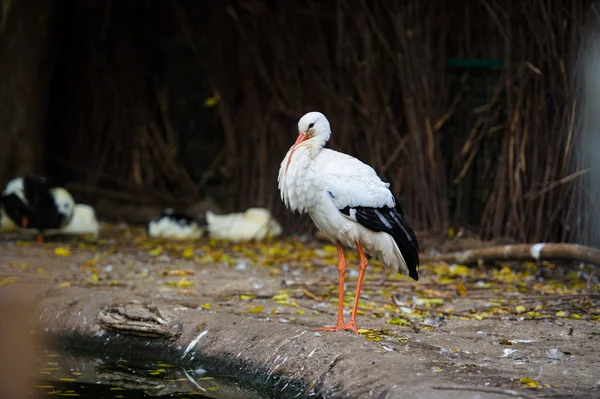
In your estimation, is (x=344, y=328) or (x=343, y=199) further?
(x=343, y=199)

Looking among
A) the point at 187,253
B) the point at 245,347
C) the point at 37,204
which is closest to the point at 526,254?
the point at 245,347

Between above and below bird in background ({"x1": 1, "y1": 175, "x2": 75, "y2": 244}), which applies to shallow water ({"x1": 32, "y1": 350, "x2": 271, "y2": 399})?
below

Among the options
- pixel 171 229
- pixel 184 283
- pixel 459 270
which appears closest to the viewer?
pixel 184 283

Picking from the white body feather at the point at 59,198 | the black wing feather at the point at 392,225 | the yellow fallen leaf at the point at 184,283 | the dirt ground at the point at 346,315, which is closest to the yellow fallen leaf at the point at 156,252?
the dirt ground at the point at 346,315

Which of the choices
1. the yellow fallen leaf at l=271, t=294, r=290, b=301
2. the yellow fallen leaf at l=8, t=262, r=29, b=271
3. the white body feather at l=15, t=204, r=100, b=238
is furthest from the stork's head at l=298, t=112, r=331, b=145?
the white body feather at l=15, t=204, r=100, b=238

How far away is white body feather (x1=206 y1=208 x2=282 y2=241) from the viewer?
9.80 metres

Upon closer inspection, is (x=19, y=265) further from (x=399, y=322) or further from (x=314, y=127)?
(x=399, y=322)

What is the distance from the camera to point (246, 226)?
985 cm

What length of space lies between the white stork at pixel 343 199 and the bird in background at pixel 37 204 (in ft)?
14.4

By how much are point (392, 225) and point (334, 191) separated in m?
0.39

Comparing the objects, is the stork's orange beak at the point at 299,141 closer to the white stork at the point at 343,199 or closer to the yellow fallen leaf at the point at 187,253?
the white stork at the point at 343,199

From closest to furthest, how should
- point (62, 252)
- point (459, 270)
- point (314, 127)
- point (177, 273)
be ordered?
point (314, 127)
point (177, 273)
point (459, 270)
point (62, 252)

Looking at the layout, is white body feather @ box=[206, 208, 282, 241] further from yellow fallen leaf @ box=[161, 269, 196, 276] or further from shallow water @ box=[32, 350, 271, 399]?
shallow water @ box=[32, 350, 271, 399]

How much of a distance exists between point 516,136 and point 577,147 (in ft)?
2.38
